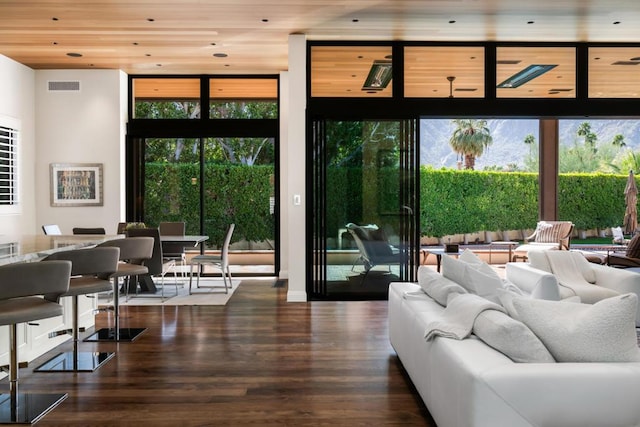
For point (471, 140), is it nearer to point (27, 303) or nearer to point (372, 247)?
point (372, 247)

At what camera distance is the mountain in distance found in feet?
55.8

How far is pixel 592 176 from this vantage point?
14688 mm

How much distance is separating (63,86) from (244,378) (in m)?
6.56

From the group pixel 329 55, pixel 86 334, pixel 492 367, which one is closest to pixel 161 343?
pixel 86 334

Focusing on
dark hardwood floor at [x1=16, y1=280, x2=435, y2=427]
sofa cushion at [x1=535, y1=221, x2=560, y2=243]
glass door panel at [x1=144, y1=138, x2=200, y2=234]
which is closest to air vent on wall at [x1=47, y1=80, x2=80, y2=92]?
glass door panel at [x1=144, y1=138, x2=200, y2=234]

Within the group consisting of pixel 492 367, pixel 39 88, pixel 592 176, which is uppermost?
pixel 39 88

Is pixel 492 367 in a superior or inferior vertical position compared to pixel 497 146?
inferior

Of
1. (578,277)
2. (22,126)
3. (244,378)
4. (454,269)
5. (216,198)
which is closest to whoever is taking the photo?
(454,269)

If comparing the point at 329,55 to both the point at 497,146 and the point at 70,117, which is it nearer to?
the point at 70,117

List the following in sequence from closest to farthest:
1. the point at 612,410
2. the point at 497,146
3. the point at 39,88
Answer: the point at 612,410 < the point at 39,88 < the point at 497,146

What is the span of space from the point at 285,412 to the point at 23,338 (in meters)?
2.30

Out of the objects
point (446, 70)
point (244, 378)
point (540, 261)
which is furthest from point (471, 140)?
point (244, 378)

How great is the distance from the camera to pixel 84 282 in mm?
4047

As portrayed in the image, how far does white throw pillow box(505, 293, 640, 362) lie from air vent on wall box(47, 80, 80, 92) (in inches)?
320
